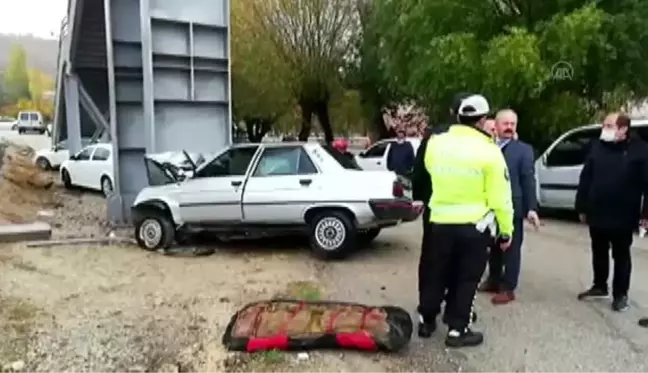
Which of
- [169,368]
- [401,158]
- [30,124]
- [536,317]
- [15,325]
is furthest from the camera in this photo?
[30,124]

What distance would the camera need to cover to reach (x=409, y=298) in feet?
21.7

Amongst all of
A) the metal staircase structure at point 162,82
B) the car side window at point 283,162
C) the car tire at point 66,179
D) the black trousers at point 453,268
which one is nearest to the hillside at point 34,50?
the car tire at point 66,179

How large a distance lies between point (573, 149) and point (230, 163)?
6.29 meters

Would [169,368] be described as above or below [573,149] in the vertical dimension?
below

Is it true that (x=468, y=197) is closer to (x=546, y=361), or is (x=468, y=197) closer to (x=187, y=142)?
(x=546, y=361)

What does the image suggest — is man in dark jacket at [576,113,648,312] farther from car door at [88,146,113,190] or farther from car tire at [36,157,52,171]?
car tire at [36,157,52,171]

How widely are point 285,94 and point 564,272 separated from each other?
66.5ft

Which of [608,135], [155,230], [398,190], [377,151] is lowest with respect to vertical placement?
[155,230]

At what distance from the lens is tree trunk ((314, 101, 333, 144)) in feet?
90.7

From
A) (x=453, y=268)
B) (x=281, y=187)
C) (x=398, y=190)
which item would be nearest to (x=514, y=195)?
(x=453, y=268)

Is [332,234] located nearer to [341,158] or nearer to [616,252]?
[341,158]

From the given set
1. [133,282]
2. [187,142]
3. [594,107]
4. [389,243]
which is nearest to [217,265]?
[133,282]

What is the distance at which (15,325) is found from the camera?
573 centimetres

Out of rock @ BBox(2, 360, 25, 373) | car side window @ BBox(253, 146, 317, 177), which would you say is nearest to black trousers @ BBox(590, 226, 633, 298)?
car side window @ BBox(253, 146, 317, 177)
